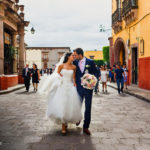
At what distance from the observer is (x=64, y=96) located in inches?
205

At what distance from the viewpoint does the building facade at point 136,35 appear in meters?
14.7

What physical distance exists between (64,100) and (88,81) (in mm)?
653

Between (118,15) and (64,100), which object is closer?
(64,100)

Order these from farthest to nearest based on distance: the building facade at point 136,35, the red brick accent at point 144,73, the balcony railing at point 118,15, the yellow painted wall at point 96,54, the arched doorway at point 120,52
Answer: the yellow painted wall at point 96,54 → the arched doorway at point 120,52 → the balcony railing at point 118,15 → the building facade at point 136,35 → the red brick accent at point 144,73

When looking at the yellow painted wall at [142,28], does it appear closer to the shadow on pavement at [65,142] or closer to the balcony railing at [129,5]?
the balcony railing at [129,5]

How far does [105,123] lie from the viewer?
19.9 ft

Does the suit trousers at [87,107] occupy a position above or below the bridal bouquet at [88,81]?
below

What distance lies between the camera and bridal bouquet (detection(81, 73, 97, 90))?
501 centimetres

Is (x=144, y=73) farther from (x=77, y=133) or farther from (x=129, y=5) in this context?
(x=77, y=133)

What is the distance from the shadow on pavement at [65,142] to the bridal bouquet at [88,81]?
38.7 inches

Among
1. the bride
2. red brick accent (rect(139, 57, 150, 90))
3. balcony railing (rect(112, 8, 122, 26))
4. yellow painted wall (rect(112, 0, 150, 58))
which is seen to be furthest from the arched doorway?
the bride

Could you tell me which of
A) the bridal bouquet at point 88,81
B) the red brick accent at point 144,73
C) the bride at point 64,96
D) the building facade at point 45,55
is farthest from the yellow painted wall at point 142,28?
the building facade at point 45,55

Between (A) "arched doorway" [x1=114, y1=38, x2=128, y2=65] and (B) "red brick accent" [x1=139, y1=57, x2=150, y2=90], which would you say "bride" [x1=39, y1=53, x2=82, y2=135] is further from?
(A) "arched doorway" [x1=114, y1=38, x2=128, y2=65]

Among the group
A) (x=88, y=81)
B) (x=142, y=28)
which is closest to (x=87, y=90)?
(x=88, y=81)
